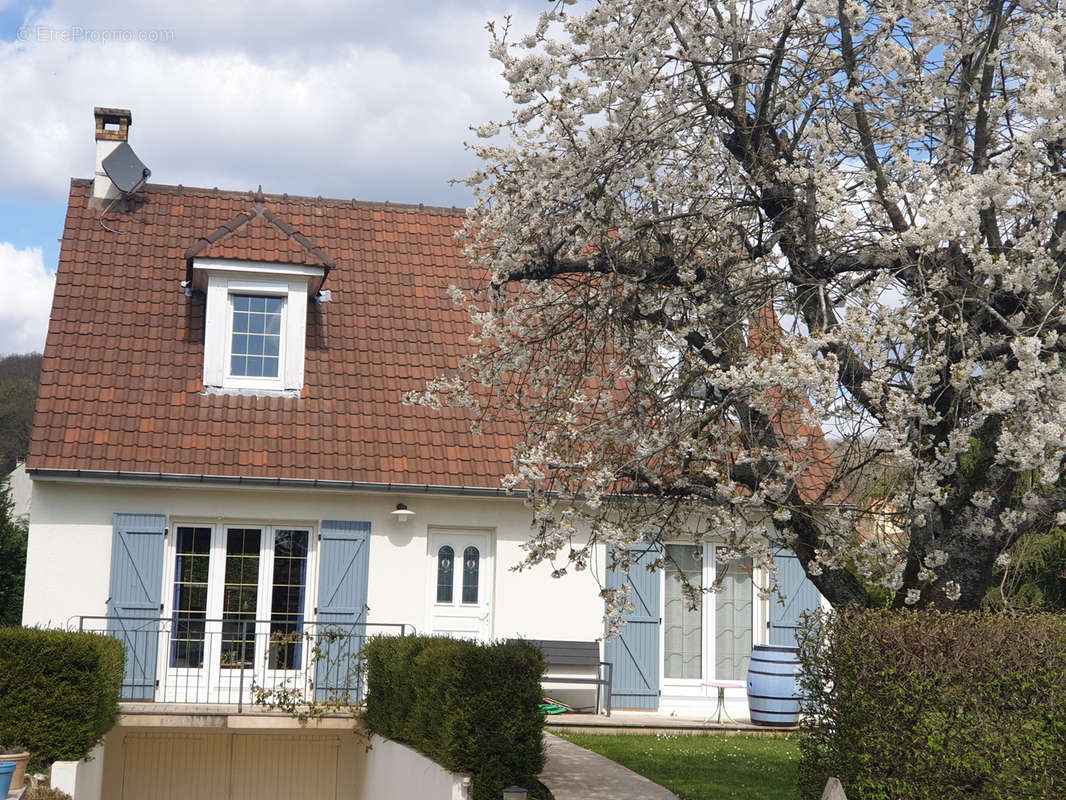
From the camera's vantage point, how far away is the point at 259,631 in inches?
529

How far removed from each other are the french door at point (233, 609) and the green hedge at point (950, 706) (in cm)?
802

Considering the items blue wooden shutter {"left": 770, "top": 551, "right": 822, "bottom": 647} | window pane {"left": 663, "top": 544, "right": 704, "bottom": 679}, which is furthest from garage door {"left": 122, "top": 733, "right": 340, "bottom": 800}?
blue wooden shutter {"left": 770, "top": 551, "right": 822, "bottom": 647}

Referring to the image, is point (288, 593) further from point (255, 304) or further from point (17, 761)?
point (17, 761)

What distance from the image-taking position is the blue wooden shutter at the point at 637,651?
14.2 m

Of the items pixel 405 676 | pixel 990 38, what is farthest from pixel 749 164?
pixel 405 676

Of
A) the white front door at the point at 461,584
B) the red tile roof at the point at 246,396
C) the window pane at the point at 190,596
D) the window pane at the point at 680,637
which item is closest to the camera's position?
the window pane at the point at 190,596

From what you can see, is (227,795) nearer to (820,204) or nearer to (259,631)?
(259,631)

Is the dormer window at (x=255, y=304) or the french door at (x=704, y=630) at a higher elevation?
the dormer window at (x=255, y=304)

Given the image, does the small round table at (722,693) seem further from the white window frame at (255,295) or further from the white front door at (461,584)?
the white window frame at (255,295)

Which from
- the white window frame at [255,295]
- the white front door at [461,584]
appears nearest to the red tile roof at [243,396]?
the white window frame at [255,295]

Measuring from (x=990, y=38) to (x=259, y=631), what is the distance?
9.93 meters

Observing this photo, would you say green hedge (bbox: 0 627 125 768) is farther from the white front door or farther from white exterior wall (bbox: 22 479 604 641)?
the white front door

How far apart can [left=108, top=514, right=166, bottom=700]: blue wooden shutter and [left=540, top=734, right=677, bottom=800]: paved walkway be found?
4.93 meters

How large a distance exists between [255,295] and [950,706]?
429 inches
